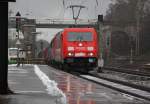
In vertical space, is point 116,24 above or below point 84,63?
above

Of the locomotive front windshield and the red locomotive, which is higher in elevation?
the locomotive front windshield

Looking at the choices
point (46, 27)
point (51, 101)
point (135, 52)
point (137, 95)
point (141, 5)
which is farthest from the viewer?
point (46, 27)

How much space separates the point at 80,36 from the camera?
41.4 m

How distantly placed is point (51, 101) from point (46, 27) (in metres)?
103

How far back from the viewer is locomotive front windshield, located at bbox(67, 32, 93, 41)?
41094mm

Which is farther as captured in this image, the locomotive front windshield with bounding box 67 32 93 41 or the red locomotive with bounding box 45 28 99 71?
the locomotive front windshield with bounding box 67 32 93 41

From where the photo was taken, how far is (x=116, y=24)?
106312 mm

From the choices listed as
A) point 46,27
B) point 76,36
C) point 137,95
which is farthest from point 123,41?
point 137,95

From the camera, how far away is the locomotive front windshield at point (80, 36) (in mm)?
41094

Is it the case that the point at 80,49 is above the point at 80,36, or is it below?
below

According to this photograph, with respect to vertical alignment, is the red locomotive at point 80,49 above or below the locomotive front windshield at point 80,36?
below

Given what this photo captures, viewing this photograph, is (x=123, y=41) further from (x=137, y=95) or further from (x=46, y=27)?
(x=137, y=95)

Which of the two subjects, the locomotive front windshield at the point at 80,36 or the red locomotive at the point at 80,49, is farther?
the locomotive front windshield at the point at 80,36

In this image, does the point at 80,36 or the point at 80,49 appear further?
the point at 80,36
